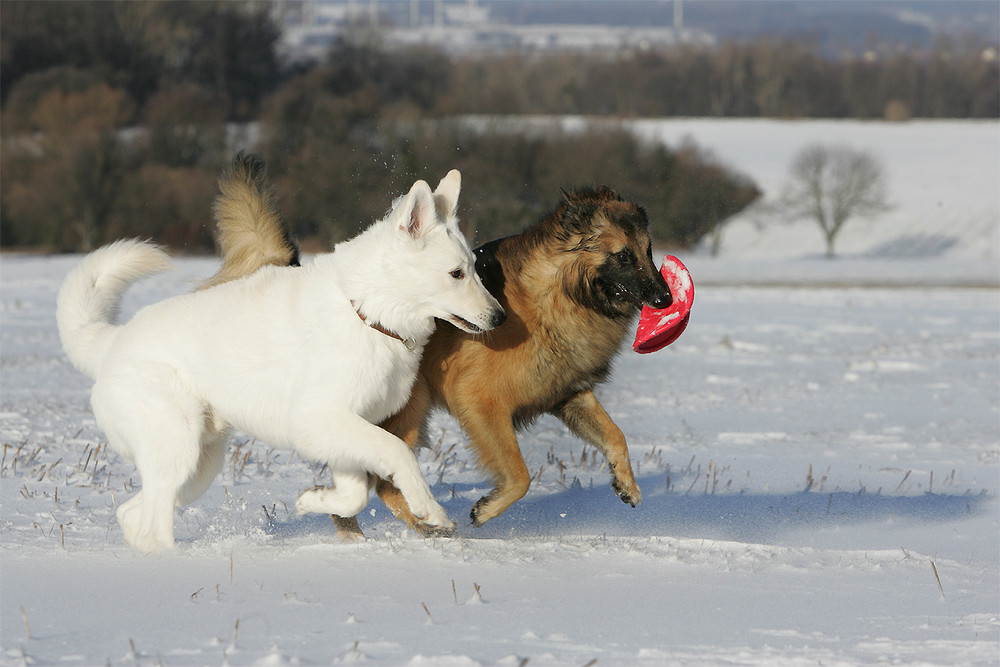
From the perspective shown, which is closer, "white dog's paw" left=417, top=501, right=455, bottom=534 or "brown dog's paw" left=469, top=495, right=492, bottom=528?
"white dog's paw" left=417, top=501, right=455, bottom=534

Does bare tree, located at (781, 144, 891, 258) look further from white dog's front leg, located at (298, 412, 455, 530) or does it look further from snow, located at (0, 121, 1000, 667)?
white dog's front leg, located at (298, 412, 455, 530)

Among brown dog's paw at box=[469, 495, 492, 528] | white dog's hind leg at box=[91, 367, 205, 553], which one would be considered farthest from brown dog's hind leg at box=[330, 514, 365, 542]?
white dog's hind leg at box=[91, 367, 205, 553]

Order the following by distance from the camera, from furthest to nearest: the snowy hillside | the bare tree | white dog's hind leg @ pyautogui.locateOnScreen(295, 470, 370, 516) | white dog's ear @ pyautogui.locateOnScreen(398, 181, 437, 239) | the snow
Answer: the bare tree < the snowy hillside < white dog's hind leg @ pyautogui.locateOnScreen(295, 470, 370, 516) < white dog's ear @ pyautogui.locateOnScreen(398, 181, 437, 239) < the snow

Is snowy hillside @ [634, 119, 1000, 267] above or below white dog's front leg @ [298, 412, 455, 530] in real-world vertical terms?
below

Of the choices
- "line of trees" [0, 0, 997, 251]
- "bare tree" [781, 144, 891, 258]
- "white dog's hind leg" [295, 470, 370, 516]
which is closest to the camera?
"white dog's hind leg" [295, 470, 370, 516]

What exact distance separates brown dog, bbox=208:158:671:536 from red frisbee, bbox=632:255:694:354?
161 millimetres

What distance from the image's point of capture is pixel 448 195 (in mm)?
4965

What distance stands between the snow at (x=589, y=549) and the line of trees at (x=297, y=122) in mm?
11516

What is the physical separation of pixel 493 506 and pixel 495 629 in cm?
164

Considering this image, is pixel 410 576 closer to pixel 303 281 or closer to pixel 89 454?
pixel 303 281

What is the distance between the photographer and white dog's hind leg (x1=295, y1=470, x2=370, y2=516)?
5016 mm

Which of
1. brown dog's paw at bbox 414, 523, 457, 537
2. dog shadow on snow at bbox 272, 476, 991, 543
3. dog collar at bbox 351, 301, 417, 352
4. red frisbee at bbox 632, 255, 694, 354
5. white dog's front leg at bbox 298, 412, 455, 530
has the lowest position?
dog shadow on snow at bbox 272, 476, 991, 543

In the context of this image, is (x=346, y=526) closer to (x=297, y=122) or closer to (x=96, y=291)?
(x=96, y=291)

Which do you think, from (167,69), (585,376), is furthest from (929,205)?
(585,376)
